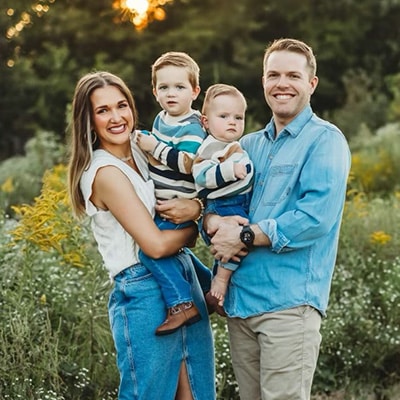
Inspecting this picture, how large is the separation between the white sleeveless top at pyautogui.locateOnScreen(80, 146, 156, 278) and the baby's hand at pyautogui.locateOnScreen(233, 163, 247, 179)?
40 centimetres

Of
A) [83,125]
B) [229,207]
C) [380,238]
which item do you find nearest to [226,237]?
[229,207]

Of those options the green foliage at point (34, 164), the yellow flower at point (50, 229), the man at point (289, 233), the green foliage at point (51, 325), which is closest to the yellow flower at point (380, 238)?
the green foliage at point (51, 325)

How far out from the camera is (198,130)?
3629mm

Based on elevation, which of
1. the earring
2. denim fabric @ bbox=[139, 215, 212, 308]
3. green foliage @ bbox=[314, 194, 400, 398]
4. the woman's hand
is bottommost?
green foliage @ bbox=[314, 194, 400, 398]

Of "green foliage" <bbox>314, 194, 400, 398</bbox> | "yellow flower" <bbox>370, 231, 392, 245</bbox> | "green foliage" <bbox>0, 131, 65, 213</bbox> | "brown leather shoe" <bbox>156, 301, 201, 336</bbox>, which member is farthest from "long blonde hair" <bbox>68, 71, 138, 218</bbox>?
"green foliage" <bbox>0, 131, 65, 213</bbox>

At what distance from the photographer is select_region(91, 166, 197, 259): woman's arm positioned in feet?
11.5

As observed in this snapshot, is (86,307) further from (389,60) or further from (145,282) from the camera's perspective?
(389,60)

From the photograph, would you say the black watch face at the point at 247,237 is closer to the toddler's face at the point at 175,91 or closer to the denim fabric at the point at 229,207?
the denim fabric at the point at 229,207

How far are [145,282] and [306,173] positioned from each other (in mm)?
825

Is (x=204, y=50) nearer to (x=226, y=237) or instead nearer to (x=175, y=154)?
(x=175, y=154)

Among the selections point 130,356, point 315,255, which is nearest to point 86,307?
point 130,356

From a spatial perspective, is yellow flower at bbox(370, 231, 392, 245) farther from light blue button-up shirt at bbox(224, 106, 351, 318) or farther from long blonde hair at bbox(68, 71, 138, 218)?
long blonde hair at bbox(68, 71, 138, 218)

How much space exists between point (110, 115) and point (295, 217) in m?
0.93

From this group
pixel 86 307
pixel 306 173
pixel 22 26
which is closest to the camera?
pixel 306 173
